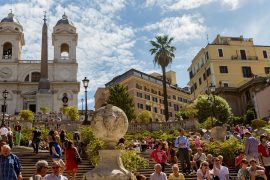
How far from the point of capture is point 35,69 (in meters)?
74.2

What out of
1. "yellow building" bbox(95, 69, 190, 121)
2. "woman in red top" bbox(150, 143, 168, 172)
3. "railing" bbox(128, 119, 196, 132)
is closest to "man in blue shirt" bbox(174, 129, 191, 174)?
"woman in red top" bbox(150, 143, 168, 172)

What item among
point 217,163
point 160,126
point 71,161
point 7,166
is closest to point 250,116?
point 160,126

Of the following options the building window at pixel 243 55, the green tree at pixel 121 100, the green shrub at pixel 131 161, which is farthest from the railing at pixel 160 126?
the building window at pixel 243 55

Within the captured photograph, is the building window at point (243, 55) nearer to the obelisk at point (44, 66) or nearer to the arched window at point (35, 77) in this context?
the obelisk at point (44, 66)

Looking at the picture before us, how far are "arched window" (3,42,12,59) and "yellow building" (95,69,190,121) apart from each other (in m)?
21.6

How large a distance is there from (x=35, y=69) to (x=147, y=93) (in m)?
24.7

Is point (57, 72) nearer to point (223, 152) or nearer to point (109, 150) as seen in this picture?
point (223, 152)

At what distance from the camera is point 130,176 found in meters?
7.34

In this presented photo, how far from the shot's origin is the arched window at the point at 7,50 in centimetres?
7425

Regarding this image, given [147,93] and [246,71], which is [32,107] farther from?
[246,71]

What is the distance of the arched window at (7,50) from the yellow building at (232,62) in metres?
38.9

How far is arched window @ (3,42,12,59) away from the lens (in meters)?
74.2

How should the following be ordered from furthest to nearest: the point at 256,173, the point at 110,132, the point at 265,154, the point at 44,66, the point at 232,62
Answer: the point at 44,66
the point at 232,62
the point at 265,154
the point at 256,173
the point at 110,132

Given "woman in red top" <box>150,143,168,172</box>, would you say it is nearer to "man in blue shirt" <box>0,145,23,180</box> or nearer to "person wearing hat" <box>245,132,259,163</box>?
"person wearing hat" <box>245,132,259,163</box>
